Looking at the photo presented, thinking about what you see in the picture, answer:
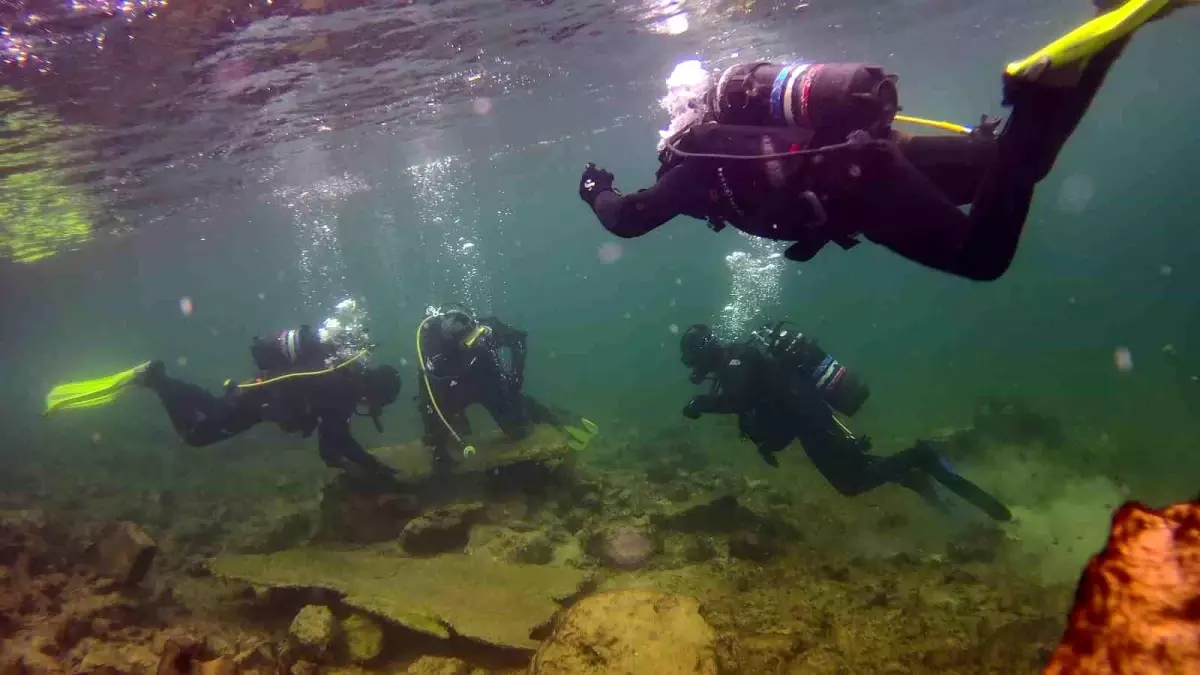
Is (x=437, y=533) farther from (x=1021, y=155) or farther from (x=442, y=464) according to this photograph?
(x=1021, y=155)

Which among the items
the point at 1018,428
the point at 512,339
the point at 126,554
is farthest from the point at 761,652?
the point at 1018,428

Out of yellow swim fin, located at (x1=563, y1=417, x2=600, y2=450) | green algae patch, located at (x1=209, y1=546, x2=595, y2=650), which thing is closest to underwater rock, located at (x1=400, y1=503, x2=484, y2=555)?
green algae patch, located at (x1=209, y1=546, x2=595, y2=650)

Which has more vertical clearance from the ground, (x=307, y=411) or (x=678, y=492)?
(x=307, y=411)

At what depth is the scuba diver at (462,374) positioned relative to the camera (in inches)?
428

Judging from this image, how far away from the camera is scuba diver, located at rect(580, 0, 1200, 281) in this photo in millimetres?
2812

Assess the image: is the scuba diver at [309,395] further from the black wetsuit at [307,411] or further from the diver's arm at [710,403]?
the diver's arm at [710,403]

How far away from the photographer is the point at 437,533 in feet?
29.9

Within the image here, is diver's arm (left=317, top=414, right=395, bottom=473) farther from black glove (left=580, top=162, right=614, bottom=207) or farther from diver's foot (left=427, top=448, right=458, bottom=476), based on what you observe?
black glove (left=580, top=162, right=614, bottom=207)

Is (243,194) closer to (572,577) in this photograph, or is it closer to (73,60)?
(73,60)

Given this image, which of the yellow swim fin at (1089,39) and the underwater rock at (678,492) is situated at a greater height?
the yellow swim fin at (1089,39)

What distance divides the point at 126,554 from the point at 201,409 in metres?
3.73

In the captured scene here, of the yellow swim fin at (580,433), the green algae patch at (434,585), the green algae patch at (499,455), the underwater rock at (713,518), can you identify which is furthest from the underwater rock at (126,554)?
the underwater rock at (713,518)

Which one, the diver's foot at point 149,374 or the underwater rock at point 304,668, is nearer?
the underwater rock at point 304,668

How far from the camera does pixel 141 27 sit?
35.0 feet
